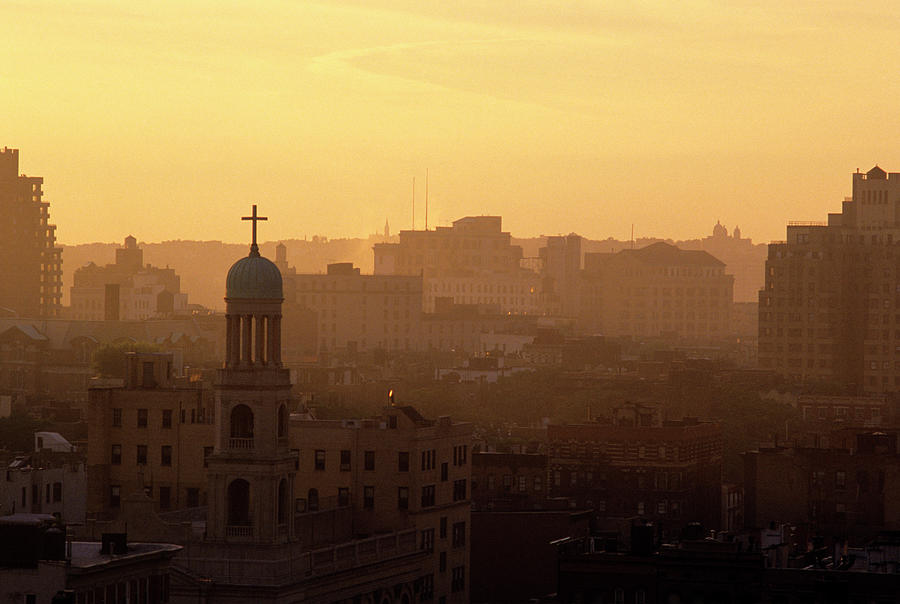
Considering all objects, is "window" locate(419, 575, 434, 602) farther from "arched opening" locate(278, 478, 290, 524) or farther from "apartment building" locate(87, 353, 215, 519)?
"arched opening" locate(278, 478, 290, 524)

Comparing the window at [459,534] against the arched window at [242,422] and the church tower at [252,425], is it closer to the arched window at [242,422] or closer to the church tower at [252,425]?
the church tower at [252,425]

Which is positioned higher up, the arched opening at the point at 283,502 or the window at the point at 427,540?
the arched opening at the point at 283,502

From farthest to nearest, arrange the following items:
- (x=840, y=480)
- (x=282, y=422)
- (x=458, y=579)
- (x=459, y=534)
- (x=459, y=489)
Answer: (x=840, y=480) → (x=459, y=489) → (x=459, y=534) → (x=458, y=579) → (x=282, y=422)

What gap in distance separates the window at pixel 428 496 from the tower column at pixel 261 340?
56.7 ft

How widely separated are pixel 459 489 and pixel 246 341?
2199cm

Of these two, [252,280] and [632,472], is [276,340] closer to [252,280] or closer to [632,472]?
[252,280]

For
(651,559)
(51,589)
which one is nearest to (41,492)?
(651,559)

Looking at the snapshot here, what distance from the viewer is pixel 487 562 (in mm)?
126062

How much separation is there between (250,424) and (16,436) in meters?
80.6

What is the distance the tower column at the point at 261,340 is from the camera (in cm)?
9838

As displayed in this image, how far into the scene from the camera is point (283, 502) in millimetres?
97688

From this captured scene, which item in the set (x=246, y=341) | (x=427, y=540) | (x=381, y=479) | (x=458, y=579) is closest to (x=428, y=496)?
(x=427, y=540)

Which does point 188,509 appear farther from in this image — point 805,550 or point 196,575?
point 805,550

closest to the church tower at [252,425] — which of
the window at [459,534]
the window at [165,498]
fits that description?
the window at [459,534]
